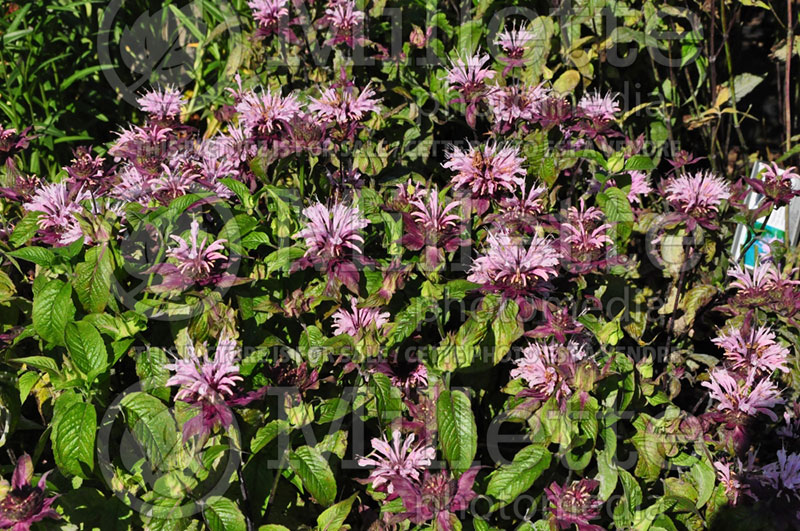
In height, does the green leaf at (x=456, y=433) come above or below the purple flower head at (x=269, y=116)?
below

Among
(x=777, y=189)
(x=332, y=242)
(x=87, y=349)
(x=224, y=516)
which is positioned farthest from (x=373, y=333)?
(x=777, y=189)

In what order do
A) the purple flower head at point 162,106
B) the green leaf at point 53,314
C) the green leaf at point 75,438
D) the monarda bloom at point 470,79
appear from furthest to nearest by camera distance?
the purple flower head at point 162,106 < the monarda bloom at point 470,79 < the green leaf at point 53,314 < the green leaf at point 75,438

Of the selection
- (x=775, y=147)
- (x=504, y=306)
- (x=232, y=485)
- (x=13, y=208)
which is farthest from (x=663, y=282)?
(x=13, y=208)

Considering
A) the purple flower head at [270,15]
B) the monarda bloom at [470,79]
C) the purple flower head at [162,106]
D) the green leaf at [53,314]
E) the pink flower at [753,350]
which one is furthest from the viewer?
the purple flower head at [270,15]

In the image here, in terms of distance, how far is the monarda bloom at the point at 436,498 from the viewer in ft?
4.15

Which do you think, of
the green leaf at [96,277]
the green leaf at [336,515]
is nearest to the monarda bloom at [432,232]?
the green leaf at [336,515]

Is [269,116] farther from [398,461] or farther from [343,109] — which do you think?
[398,461]

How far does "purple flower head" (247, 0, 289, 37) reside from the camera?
1950 millimetres

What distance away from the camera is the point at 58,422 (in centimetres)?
133

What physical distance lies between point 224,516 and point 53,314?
52cm

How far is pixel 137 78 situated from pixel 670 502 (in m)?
2.58

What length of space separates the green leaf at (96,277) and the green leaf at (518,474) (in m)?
0.85

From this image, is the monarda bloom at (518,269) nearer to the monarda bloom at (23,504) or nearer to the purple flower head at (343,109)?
the purple flower head at (343,109)

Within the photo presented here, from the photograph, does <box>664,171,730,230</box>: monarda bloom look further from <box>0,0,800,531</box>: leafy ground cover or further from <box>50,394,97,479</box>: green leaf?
<box>50,394,97,479</box>: green leaf
